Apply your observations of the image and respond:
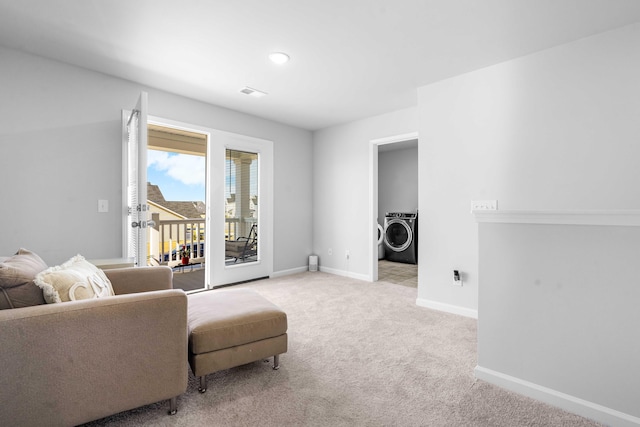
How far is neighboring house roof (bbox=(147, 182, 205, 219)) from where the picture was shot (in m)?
7.24

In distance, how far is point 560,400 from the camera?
161cm

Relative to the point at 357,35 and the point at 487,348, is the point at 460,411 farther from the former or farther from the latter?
the point at 357,35

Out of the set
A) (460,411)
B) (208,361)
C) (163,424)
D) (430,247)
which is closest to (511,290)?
(460,411)

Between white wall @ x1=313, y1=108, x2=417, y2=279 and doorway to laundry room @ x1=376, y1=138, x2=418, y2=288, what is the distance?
1.01 metres

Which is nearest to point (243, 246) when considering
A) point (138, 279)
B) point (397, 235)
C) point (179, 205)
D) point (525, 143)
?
point (138, 279)

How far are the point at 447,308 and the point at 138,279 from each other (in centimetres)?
287

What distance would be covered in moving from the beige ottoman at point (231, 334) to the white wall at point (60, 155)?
1654 mm

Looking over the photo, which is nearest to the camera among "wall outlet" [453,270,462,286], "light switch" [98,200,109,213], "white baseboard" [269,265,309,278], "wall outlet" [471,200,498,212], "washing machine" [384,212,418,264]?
"wall outlet" [471,200,498,212]

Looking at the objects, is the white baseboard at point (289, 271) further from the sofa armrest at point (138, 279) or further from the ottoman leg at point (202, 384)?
the ottoman leg at point (202, 384)

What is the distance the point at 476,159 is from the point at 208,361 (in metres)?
2.85

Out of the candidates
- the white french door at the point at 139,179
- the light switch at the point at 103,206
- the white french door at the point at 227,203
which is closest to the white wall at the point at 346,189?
the white french door at the point at 227,203

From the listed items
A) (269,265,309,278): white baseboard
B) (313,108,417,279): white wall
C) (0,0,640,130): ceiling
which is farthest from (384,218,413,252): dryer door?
(0,0,640,130): ceiling

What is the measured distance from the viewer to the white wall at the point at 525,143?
2.24 m

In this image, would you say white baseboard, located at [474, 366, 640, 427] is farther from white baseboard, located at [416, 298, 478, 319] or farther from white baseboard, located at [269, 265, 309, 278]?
white baseboard, located at [269, 265, 309, 278]
